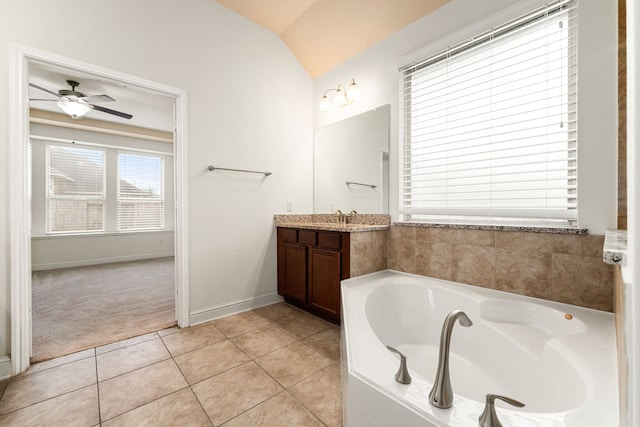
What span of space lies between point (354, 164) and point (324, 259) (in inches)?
43.1

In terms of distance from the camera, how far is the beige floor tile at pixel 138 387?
1.48 metres

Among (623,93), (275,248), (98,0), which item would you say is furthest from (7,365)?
(623,93)

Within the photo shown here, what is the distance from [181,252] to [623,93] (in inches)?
120

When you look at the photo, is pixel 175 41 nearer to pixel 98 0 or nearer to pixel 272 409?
pixel 98 0

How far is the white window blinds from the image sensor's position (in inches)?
218

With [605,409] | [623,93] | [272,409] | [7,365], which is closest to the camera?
[605,409]

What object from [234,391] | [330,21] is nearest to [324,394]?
[234,391]

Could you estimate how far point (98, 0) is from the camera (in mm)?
2045

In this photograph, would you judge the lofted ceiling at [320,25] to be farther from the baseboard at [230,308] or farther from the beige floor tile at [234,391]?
the beige floor tile at [234,391]

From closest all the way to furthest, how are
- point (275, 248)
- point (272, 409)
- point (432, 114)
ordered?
point (272, 409) → point (432, 114) → point (275, 248)

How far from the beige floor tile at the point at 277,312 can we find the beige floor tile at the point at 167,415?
1141 mm

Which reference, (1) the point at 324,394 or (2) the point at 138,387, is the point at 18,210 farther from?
(1) the point at 324,394

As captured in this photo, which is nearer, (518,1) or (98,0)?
(518,1)

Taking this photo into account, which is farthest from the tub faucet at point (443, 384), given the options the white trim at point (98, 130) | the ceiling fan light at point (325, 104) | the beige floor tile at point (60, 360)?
the white trim at point (98, 130)
